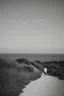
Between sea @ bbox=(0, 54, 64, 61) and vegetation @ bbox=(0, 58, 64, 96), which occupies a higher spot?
sea @ bbox=(0, 54, 64, 61)

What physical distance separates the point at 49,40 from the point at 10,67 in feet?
2.20

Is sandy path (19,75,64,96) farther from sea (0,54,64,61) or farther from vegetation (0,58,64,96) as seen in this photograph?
sea (0,54,64,61)

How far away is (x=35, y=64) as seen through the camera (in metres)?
1.78

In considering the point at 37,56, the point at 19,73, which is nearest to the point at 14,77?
the point at 19,73

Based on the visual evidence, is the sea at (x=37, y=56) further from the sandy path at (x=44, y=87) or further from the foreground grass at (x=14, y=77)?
the sandy path at (x=44, y=87)

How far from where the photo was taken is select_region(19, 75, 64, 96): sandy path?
1.74 metres

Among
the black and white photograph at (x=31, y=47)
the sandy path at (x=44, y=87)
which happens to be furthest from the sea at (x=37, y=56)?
the sandy path at (x=44, y=87)

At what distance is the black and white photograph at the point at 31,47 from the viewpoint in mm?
1750

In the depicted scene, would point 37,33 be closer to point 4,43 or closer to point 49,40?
point 49,40

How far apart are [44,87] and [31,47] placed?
23.1 inches

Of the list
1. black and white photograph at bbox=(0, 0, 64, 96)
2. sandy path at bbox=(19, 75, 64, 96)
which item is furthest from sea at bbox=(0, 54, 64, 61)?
sandy path at bbox=(19, 75, 64, 96)

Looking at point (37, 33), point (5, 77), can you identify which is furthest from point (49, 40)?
point (5, 77)

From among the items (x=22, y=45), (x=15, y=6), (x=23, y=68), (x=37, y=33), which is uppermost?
(x=15, y=6)

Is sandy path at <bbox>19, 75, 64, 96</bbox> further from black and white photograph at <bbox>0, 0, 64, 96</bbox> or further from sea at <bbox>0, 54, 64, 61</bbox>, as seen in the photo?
sea at <bbox>0, 54, 64, 61</bbox>
